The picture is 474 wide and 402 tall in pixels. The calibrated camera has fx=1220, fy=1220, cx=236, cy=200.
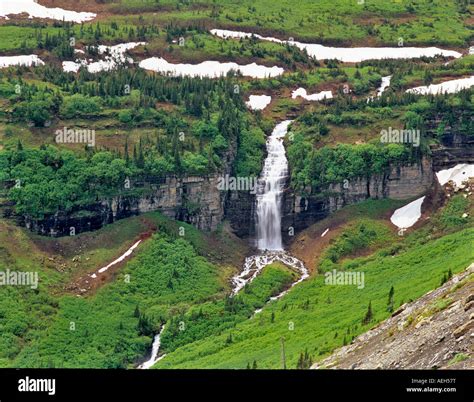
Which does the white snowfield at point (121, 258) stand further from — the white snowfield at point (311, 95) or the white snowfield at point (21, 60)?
the white snowfield at point (21, 60)

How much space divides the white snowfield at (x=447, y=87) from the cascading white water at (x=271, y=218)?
1788 centimetres

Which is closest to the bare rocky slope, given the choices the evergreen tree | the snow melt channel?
the evergreen tree

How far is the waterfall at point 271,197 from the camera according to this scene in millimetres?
123688

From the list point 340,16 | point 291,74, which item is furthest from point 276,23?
point 291,74

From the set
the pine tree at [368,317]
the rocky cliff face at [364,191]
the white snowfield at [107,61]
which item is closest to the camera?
the pine tree at [368,317]

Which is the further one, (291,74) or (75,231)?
(291,74)

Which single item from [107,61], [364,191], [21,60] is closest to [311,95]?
[107,61]

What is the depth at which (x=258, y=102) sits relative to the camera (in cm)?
14812

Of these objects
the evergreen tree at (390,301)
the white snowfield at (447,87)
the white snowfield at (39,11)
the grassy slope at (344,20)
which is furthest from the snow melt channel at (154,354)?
the white snowfield at (39,11)

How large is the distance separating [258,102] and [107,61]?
84.1ft

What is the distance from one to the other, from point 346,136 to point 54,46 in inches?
1966

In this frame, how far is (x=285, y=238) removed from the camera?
406 feet

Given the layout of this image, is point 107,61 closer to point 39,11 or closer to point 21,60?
point 21,60
